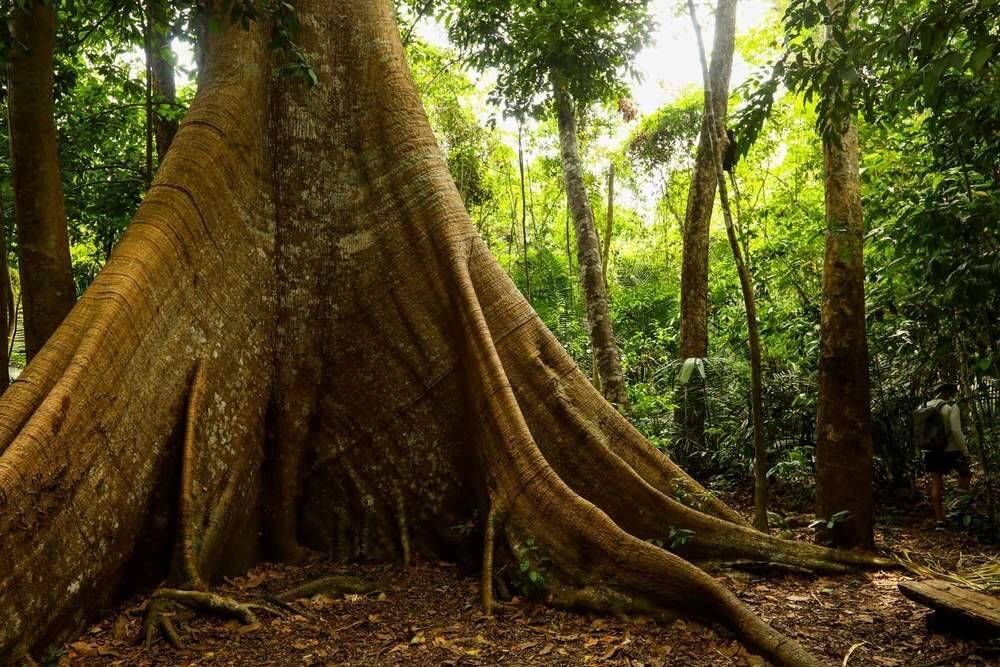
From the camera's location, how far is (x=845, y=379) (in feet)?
16.9

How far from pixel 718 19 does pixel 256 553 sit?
7.63m

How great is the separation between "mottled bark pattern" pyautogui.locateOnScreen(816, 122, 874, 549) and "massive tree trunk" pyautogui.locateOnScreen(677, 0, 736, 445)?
9.45ft

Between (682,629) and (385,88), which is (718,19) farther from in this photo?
(682,629)

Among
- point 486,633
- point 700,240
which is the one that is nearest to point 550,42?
point 700,240

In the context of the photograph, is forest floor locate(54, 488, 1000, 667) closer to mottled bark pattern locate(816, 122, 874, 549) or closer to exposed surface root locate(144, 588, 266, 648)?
exposed surface root locate(144, 588, 266, 648)

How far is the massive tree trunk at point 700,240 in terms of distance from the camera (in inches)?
321

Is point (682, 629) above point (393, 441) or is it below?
below

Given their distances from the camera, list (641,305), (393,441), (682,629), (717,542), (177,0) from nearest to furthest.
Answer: (682,629), (177,0), (717,542), (393,441), (641,305)

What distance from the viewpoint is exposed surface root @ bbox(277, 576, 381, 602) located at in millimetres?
3945

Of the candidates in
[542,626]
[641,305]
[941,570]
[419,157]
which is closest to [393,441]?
[542,626]

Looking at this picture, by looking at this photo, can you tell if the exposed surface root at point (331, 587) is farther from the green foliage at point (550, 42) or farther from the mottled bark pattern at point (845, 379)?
the green foliage at point (550, 42)

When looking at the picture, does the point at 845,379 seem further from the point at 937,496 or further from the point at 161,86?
the point at 161,86

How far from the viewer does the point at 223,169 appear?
14.8 ft

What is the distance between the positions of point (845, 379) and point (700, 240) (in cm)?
343
